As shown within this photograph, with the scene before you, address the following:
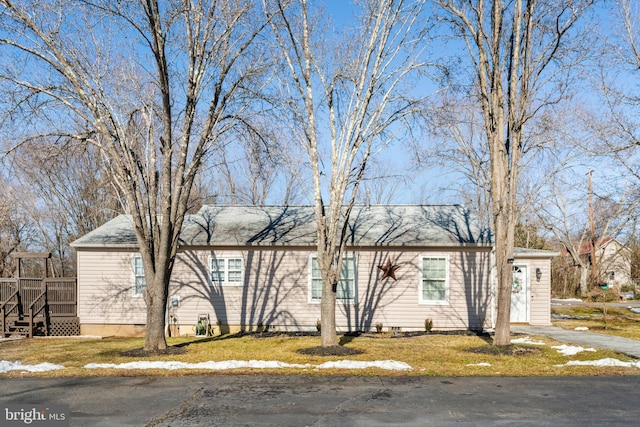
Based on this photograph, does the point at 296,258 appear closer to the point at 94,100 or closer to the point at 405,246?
the point at 405,246

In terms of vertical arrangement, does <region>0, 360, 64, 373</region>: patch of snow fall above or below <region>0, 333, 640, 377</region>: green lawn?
above

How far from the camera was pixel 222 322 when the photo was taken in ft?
55.7

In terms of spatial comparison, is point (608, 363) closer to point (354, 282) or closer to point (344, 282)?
point (354, 282)

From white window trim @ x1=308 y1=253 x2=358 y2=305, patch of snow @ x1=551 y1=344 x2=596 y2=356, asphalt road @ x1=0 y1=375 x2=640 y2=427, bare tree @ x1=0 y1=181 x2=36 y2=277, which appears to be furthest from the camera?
bare tree @ x1=0 y1=181 x2=36 y2=277

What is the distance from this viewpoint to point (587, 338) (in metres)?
15.3

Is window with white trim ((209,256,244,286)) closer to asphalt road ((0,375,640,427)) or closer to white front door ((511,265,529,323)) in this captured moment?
asphalt road ((0,375,640,427))

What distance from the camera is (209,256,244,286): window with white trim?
17062 millimetres

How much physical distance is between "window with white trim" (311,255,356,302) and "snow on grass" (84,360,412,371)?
18.8 feet

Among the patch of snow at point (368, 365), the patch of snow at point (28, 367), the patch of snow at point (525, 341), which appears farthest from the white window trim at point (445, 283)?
the patch of snow at point (28, 367)

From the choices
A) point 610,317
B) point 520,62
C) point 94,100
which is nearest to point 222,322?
point 94,100

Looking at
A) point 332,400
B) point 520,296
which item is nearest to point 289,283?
point 520,296

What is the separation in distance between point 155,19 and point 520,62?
804 cm

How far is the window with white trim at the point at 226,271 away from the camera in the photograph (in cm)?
1706

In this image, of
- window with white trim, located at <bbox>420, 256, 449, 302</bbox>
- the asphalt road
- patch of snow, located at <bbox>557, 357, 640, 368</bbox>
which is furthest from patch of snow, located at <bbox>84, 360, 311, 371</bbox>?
window with white trim, located at <bbox>420, 256, 449, 302</bbox>
